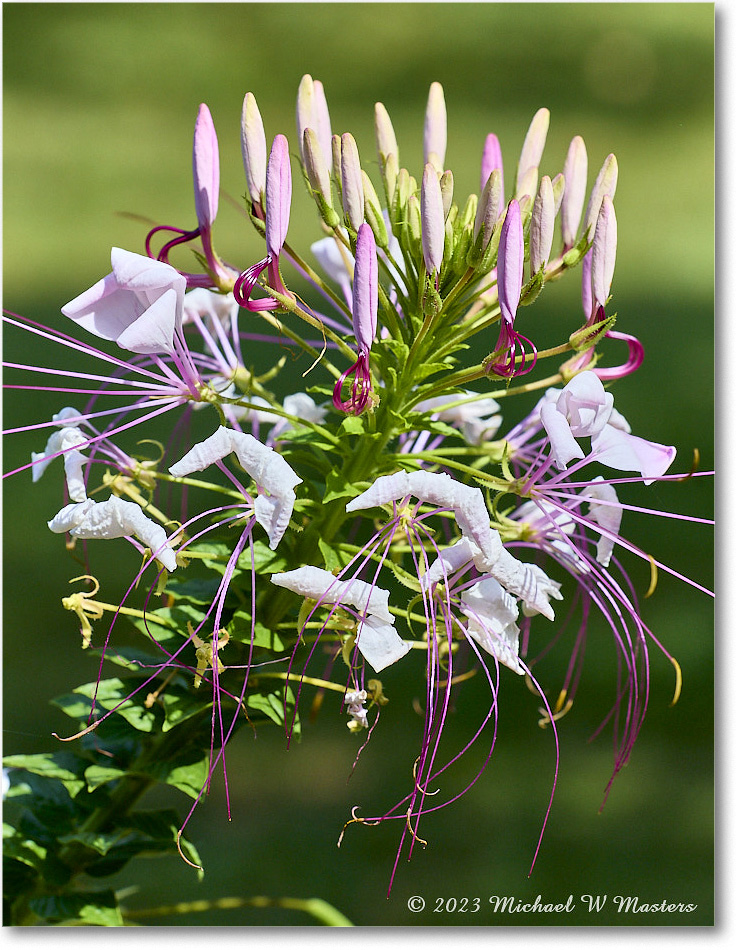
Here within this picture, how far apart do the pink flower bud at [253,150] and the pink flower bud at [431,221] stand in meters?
0.13

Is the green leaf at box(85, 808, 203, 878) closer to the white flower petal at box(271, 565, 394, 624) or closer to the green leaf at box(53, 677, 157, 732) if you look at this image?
the green leaf at box(53, 677, 157, 732)

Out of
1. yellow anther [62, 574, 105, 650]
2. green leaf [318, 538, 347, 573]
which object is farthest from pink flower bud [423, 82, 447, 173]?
yellow anther [62, 574, 105, 650]

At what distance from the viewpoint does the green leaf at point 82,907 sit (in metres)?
0.82

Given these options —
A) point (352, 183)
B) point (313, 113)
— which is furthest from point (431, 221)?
point (313, 113)

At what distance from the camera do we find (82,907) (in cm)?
83

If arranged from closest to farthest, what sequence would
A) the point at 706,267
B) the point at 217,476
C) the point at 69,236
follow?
the point at 217,476 → the point at 706,267 → the point at 69,236

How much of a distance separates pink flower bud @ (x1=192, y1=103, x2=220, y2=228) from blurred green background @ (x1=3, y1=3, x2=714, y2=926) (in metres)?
0.47

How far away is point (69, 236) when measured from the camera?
1622 millimetres

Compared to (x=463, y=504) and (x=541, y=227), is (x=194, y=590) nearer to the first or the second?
(x=463, y=504)

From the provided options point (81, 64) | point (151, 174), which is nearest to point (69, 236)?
point (151, 174)

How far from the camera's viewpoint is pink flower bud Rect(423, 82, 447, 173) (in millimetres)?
827

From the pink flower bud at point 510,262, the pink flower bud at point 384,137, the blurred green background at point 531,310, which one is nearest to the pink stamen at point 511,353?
the pink flower bud at point 510,262

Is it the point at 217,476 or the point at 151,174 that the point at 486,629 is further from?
the point at 151,174

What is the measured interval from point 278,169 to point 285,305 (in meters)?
0.10
